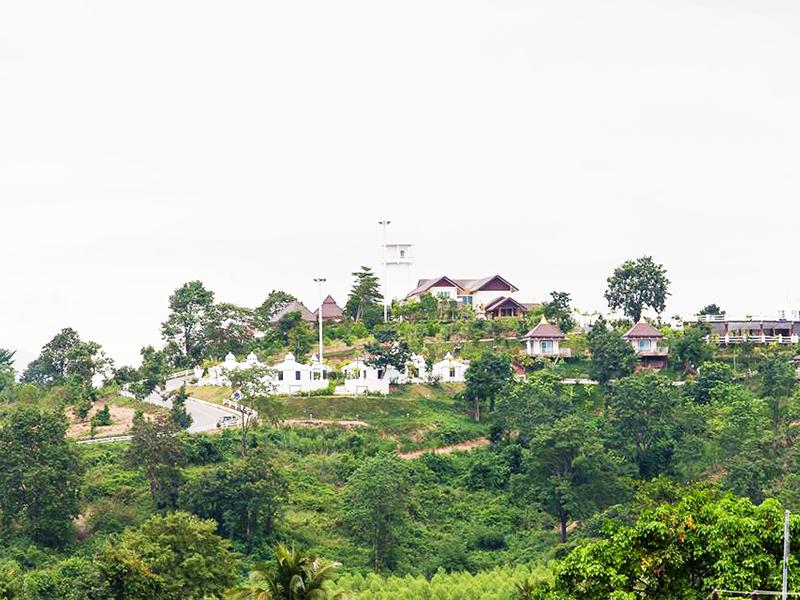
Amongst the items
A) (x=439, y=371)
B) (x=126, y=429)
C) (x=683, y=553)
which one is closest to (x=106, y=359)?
(x=126, y=429)

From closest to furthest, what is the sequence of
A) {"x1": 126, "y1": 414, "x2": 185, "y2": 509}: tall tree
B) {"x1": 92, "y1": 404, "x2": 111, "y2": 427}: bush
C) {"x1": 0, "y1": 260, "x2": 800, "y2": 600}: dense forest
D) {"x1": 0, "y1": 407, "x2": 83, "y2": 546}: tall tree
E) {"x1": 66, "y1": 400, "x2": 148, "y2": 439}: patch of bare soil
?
{"x1": 0, "y1": 260, "x2": 800, "y2": 600}: dense forest < {"x1": 0, "y1": 407, "x2": 83, "y2": 546}: tall tree < {"x1": 126, "y1": 414, "x2": 185, "y2": 509}: tall tree < {"x1": 66, "y1": 400, "x2": 148, "y2": 439}: patch of bare soil < {"x1": 92, "y1": 404, "x2": 111, "y2": 427}: bush

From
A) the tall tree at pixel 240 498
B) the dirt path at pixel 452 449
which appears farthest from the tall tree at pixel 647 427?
the tall tree at pixel 240 498

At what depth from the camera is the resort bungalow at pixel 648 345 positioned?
71.5 metres

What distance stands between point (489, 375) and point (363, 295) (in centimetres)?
1495

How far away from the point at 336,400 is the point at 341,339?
984 cm

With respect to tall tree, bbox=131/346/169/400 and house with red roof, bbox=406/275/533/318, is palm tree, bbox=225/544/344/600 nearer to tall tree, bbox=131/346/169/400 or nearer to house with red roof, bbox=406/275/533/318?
tall tree, bbox=131/346/169/400

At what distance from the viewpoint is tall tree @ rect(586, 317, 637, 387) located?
67.3m

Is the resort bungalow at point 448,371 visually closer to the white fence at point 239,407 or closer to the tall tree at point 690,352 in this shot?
the white fence at point 239,407

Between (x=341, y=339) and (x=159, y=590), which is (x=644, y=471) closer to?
(x=341, y=339)

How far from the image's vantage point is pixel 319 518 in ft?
178

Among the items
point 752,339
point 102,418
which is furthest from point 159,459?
point 752,339

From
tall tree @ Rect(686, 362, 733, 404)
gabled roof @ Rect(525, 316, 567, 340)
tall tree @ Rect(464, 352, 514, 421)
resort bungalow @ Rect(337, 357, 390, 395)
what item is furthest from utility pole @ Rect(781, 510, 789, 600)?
gabled roof @ Rect(525, 316, 567, 340)

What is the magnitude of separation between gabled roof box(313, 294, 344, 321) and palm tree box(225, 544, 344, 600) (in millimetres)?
51743

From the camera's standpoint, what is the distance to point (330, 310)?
80.2 metres
